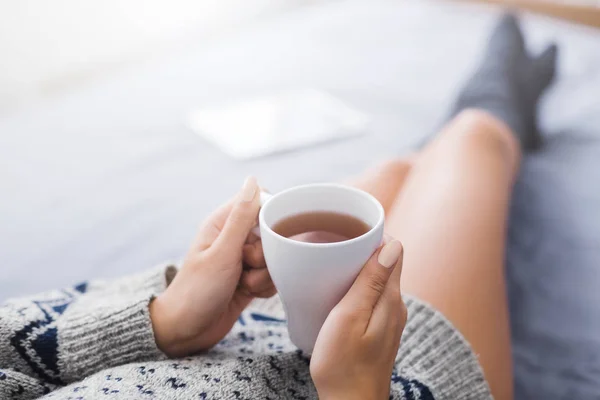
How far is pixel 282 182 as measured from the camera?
0.98 metres

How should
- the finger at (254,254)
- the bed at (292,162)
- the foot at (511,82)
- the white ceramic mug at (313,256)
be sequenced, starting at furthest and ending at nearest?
1. the foot at (511,82)
2. the bed at (292,162)
3. the finger at (254,254)
4. the white ceramic mug at (313,256)

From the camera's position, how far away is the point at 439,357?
578mm

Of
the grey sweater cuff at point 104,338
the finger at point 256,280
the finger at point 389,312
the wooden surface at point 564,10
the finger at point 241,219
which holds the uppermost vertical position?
the finger at point 241,219

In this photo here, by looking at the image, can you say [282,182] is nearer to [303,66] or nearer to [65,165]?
[65,165]

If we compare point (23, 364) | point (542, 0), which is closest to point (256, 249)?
point (23, 364)

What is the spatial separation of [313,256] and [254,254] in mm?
117

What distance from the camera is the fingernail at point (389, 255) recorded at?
421mm

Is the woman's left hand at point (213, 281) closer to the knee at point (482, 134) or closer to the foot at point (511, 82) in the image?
the knee at point (482, 134)

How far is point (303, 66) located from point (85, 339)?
107 cm

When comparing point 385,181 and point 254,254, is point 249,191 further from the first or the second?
point 385,181

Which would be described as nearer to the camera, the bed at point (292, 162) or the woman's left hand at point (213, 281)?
the woman's left hand at point (213, 281)

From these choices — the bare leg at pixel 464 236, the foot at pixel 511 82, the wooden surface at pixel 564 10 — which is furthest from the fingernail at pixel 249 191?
the wooden surface at pixel 564 10

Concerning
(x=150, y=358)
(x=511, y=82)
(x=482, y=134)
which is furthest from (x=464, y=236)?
(x=511, y=82)

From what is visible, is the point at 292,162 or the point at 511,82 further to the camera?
the point at 511,82
